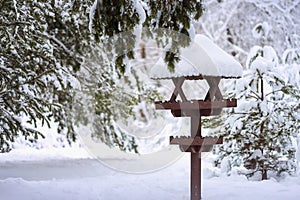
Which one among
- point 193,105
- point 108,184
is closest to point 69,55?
point 108,184

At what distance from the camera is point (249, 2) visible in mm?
14375

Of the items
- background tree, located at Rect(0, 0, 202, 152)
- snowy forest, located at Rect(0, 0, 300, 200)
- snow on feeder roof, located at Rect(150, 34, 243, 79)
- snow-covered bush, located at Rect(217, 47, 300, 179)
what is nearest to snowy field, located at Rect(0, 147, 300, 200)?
snowy forest, located at Rect(0, 0, 300, 200)

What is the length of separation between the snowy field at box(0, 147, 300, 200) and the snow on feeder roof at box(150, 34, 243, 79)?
1497mm

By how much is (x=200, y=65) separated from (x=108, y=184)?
86.3 inches

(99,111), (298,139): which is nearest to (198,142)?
(298,139)

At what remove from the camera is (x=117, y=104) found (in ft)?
33.2

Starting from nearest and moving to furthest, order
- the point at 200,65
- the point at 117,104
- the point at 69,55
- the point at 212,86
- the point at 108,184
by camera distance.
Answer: the point at 200,65 → the point at 212,86 → the point at 108,184 → the point at 69,55 → the point at 117,104

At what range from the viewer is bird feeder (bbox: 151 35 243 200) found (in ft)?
18.7

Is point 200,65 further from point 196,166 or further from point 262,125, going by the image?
point 262,125

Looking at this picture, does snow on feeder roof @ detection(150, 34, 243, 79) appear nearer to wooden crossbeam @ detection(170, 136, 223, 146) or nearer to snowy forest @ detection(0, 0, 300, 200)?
snowy forest @ detection(0, 0, 300, 200)

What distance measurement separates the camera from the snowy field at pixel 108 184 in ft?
20.0

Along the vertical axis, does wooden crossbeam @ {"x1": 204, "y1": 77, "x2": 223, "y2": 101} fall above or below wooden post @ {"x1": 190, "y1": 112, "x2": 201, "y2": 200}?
above

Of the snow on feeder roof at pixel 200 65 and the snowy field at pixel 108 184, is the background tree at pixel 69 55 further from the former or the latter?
the snowy field at pixel 108 184

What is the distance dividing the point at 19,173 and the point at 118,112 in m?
3.38
